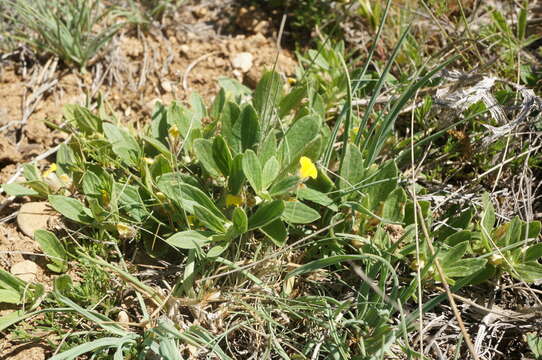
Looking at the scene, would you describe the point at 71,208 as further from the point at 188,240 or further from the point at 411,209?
the point at 411,209

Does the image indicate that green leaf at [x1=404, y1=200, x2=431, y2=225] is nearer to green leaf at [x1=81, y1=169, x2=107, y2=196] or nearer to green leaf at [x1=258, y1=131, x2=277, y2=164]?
green leaf at [x1=258, y1=131, x2=277, y2=164]

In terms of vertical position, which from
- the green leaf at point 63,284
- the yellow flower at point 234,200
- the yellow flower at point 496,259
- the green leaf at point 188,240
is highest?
the yellow flower at point 234,200

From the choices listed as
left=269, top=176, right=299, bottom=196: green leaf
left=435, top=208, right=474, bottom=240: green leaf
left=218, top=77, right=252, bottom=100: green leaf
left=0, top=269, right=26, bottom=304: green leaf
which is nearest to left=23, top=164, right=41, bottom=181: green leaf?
left=0, top=269, right=26, bottom=304: green leaf

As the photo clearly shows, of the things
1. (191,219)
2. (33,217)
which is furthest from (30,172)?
(191,219)

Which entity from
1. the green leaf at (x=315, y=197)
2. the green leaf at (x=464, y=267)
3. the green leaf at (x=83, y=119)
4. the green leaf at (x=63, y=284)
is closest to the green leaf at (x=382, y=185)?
the green leaf at (x=315, y=197)

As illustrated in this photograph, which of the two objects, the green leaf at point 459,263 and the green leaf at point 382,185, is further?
the green leaf at point 382,185

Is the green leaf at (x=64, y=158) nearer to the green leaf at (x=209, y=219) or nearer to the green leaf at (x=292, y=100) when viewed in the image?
the green leaf at (x=209, y=219)
